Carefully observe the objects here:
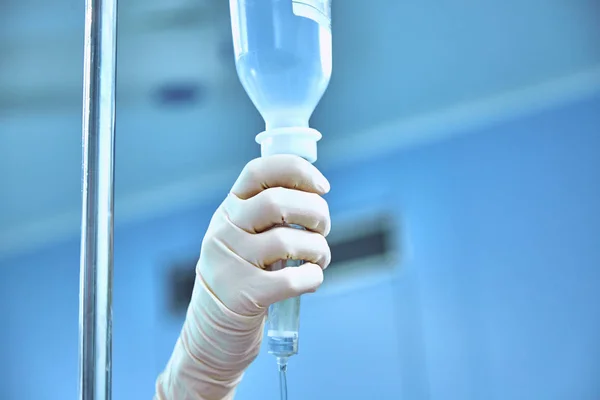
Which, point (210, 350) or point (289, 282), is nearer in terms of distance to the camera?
point (289, 282)

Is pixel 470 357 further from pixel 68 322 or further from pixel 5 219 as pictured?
pixel 5 219

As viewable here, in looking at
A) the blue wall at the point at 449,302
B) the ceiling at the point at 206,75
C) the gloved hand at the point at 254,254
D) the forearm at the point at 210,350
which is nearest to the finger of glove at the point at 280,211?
the gloved hand at the point at 254,254

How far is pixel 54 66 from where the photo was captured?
2529mm

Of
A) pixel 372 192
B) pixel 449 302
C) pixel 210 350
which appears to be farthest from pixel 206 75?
pixel 210 350

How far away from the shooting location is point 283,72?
2.38 ft

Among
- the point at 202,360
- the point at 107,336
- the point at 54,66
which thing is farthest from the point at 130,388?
the point at 107,336

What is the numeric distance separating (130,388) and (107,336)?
2.09m

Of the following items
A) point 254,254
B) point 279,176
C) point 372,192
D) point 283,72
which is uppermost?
point 372,192

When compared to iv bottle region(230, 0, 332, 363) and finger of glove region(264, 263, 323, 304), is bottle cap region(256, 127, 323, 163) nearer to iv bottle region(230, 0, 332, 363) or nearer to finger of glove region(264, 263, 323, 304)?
iv bottle region(230, 0, 332, 363)

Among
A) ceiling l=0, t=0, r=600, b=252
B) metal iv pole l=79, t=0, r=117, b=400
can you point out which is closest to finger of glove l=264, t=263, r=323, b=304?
metal iv pole l=79, t=0, r=117, b=400

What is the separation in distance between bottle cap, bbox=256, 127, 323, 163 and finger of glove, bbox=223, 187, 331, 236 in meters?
0.07

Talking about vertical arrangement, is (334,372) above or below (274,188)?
below

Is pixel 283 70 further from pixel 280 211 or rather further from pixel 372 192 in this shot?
pixel 372 192

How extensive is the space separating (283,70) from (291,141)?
95 mm
